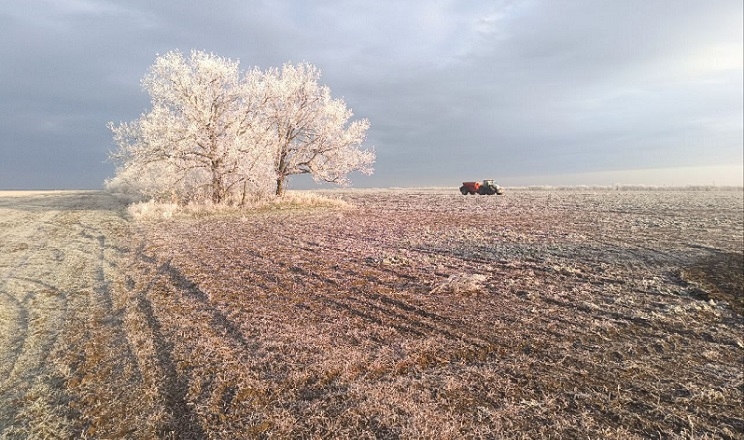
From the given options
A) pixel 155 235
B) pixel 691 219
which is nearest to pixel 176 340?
pixel 155 235

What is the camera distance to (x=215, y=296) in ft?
25.2

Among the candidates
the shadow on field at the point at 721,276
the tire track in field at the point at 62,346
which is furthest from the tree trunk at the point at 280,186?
the shadow on field at the point at 721,276

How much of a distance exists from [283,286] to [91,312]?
11.2ft

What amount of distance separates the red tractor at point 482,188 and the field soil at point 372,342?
3459 cm

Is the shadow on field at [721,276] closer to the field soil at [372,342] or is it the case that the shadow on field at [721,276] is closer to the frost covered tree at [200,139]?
the field soil at [372,342]

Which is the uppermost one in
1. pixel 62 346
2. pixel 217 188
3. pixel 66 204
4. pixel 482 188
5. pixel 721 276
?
pixel 217 188

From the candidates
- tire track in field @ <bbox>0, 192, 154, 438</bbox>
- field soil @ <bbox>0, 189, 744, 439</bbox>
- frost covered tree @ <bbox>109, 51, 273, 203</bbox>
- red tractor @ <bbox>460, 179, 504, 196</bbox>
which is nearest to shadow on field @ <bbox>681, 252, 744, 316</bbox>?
field soil @ <bbox>0, 189, 744, 439</bbox>

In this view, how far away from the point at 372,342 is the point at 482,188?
4371cm

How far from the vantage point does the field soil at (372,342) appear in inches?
158

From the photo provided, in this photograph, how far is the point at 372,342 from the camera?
5664mm

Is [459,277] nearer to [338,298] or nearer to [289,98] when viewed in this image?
[338,298]

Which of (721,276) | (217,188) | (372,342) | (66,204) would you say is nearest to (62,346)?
(372,342)

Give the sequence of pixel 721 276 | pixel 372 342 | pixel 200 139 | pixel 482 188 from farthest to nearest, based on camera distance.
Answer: pixel 482 188 < pixel 200 139 < pixel 721 276 < pixel 372 342

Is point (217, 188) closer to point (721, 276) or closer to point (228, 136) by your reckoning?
point (228, 136)
